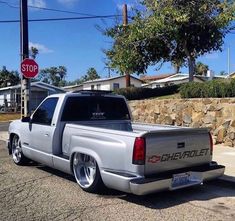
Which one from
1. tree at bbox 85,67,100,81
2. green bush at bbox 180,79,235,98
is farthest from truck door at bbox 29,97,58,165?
tree at bbox 85,67,100,81

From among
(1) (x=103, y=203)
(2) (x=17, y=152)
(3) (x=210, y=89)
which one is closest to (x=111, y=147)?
(1) (x=103, y=203)

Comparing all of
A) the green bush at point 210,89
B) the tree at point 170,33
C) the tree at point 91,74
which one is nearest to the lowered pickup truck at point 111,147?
the green bush at point 210,89

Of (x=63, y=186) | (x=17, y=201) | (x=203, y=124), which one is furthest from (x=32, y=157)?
(x=203, y=124)

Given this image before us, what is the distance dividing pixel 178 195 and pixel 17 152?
4.56 metres

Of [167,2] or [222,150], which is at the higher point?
[167,2]

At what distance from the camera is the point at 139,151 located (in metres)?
6.98

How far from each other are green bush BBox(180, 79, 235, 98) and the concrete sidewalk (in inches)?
72.9

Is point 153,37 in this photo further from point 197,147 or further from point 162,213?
point 162,213

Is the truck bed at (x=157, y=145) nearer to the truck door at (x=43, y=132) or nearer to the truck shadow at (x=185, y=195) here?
the truck shadow at (x=185, y=195)

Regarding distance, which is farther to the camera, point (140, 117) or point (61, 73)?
point (61, 73)

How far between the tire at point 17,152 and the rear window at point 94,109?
2.09 m

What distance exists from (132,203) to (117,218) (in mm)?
881

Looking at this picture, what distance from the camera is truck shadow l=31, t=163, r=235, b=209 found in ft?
24.2

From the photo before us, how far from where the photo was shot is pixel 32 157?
32.4ft
